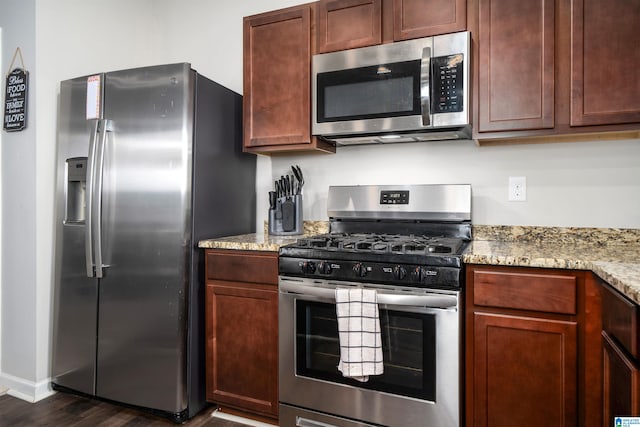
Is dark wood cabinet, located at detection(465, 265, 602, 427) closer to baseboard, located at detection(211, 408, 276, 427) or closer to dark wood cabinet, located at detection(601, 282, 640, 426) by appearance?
dark wood cabinet, located at detection(601, 282, 640, 426)

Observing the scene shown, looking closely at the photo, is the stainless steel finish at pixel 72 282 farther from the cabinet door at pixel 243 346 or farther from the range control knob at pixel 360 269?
the range control knob at pixel 360 269

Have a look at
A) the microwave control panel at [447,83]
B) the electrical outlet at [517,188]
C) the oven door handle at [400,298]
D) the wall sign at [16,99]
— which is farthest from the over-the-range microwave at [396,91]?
the wall sign at [16,99]

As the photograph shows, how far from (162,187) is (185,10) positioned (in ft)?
5.39

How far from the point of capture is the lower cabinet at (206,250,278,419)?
196cm

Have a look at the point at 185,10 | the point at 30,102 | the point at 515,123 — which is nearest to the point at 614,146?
the point at 515,123

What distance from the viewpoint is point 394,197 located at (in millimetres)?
2207

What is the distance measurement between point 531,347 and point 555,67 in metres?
1.17

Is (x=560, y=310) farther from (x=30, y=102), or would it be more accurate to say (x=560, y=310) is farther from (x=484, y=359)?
(x=30, y=102)

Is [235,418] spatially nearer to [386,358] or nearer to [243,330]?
[243,330]

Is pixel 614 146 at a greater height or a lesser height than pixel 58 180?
greater

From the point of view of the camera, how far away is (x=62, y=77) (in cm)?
238

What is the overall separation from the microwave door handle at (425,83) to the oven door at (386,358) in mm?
834

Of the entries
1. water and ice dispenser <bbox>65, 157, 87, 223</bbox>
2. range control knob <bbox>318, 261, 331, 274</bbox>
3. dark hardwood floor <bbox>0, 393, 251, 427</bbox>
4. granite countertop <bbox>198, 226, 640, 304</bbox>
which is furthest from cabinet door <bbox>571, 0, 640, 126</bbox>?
water and ice dispenser <bbox>65, 157, 87, 223</bbox>

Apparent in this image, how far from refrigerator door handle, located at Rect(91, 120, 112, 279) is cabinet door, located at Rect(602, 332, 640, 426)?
7.32 ft
